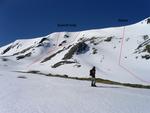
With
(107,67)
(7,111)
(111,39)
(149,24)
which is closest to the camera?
(7,111)

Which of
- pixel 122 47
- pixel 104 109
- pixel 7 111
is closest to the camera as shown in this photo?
pixel 7 111

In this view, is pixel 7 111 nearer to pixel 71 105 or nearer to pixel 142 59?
pixel 71 105

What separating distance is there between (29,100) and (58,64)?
120714 millimetres

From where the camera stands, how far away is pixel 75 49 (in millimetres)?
153000

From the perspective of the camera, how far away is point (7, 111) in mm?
11852

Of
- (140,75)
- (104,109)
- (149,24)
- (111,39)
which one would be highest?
(149,24)

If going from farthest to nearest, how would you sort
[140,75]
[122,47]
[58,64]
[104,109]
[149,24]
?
1. [149,24]
2. [122,47]
3. [58,64]
4. [140,75]
5. [104,109]

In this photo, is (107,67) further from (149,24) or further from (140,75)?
(149,24)

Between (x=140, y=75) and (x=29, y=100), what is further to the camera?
(x=140, y=75)

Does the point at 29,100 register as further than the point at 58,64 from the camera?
No

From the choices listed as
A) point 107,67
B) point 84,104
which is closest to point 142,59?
point 107,67

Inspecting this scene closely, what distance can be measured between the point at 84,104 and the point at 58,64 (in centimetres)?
12160

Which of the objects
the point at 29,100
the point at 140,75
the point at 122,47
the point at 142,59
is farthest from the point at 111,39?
the point at 29,100

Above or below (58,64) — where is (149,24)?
above
